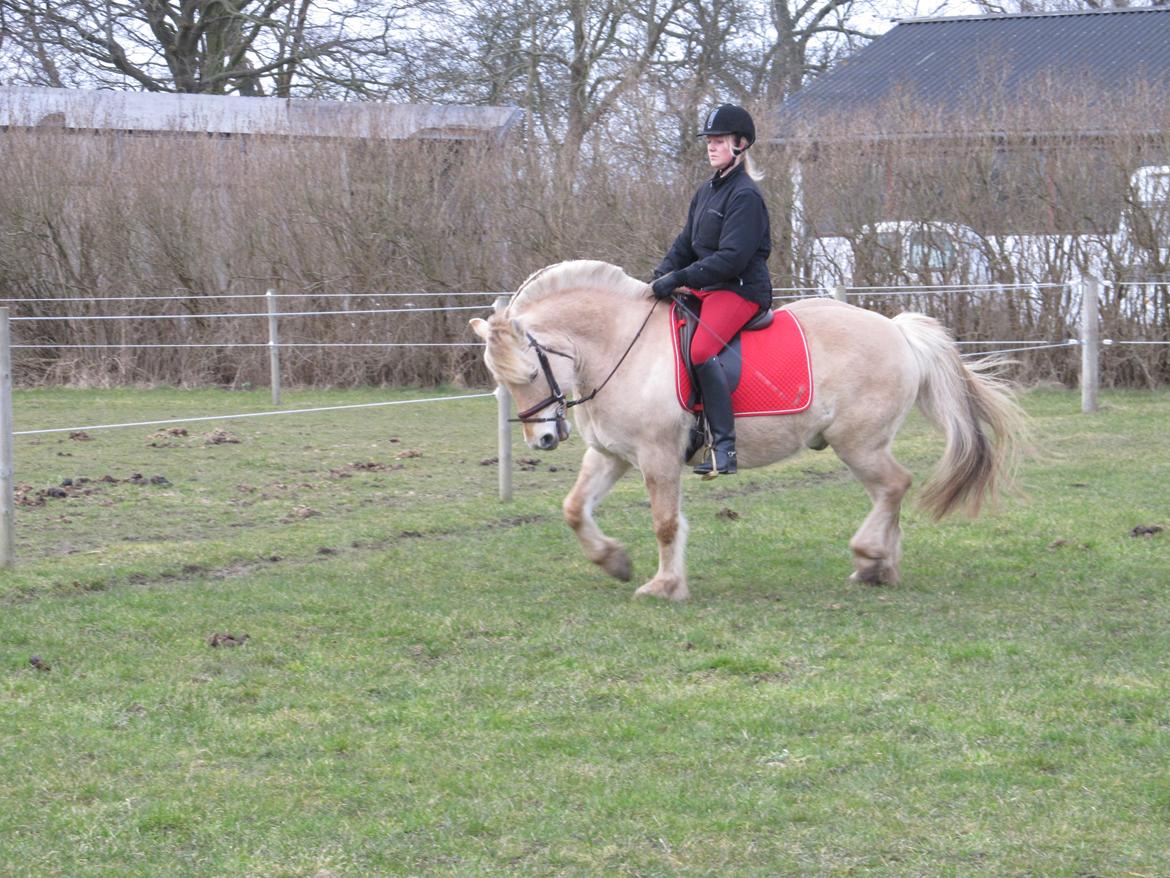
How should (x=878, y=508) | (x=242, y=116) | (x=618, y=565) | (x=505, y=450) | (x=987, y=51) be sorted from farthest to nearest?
(x=987, y=51)
(x=242, y=116)
(x=505, y=450)
(x=618, y=565)
(x=878, y=508)

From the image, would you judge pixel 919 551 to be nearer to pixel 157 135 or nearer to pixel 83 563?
pixel 83 563

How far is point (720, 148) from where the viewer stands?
689 centimetres

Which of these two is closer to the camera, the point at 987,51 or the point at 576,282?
the point at 576,282

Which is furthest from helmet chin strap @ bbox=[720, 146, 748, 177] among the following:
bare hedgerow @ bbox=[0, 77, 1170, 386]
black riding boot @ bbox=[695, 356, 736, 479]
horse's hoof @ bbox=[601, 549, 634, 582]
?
bare hedgerow @ bbox=[0, 77, 1170, 386]

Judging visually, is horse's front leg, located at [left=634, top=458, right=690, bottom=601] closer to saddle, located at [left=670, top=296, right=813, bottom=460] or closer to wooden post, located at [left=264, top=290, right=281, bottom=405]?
saddle, located at [left=670, top=296, right=813, bottom=460]

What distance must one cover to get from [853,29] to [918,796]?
105 ft

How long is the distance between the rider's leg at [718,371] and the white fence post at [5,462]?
151 inches

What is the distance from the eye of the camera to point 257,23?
1156 inches

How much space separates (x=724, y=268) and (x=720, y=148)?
0.61m

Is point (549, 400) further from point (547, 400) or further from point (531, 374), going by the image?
point (531, 374)

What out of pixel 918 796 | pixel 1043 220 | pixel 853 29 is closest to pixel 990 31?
pixel 853 29

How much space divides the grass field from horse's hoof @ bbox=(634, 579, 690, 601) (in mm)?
206

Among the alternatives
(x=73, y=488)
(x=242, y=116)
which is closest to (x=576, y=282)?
(x=73, y=488)

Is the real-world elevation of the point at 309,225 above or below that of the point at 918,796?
above
